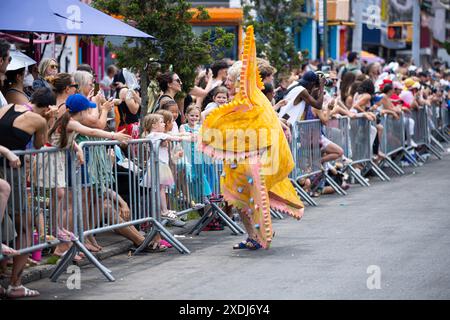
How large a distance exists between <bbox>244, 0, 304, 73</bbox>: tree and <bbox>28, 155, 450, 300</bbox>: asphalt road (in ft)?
31.4

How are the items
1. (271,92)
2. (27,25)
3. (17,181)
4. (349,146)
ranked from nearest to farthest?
(17,181) < (27,25) < (271,92) < (349,146)

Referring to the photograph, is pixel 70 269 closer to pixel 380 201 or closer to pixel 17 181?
pixel 17 181

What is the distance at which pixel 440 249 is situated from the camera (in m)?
11.3

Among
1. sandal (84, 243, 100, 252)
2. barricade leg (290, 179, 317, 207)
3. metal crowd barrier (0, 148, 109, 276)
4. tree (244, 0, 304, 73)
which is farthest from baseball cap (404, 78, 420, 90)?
metal crowd barrier (0, 148, 109, 276)

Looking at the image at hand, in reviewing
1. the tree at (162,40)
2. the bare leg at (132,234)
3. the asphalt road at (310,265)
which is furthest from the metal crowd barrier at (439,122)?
the bare leg at (132,234)

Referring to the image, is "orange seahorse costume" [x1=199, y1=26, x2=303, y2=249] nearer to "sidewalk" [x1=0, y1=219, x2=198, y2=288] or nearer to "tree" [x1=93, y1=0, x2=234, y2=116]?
"sidewalk" [x1=0, y1=219, x2=198, y2=288]

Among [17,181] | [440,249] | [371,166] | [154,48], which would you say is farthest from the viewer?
[371,166]

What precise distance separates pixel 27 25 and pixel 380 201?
6081 mm

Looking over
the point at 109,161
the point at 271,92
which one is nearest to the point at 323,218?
the point at 271,92

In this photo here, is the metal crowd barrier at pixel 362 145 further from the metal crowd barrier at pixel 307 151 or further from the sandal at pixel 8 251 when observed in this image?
the sandal at pixel 8 251

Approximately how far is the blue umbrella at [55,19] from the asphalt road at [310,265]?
260 centimetres

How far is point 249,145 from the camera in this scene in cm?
1166

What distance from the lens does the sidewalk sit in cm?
1014

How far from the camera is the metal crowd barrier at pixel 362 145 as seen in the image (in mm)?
19328
